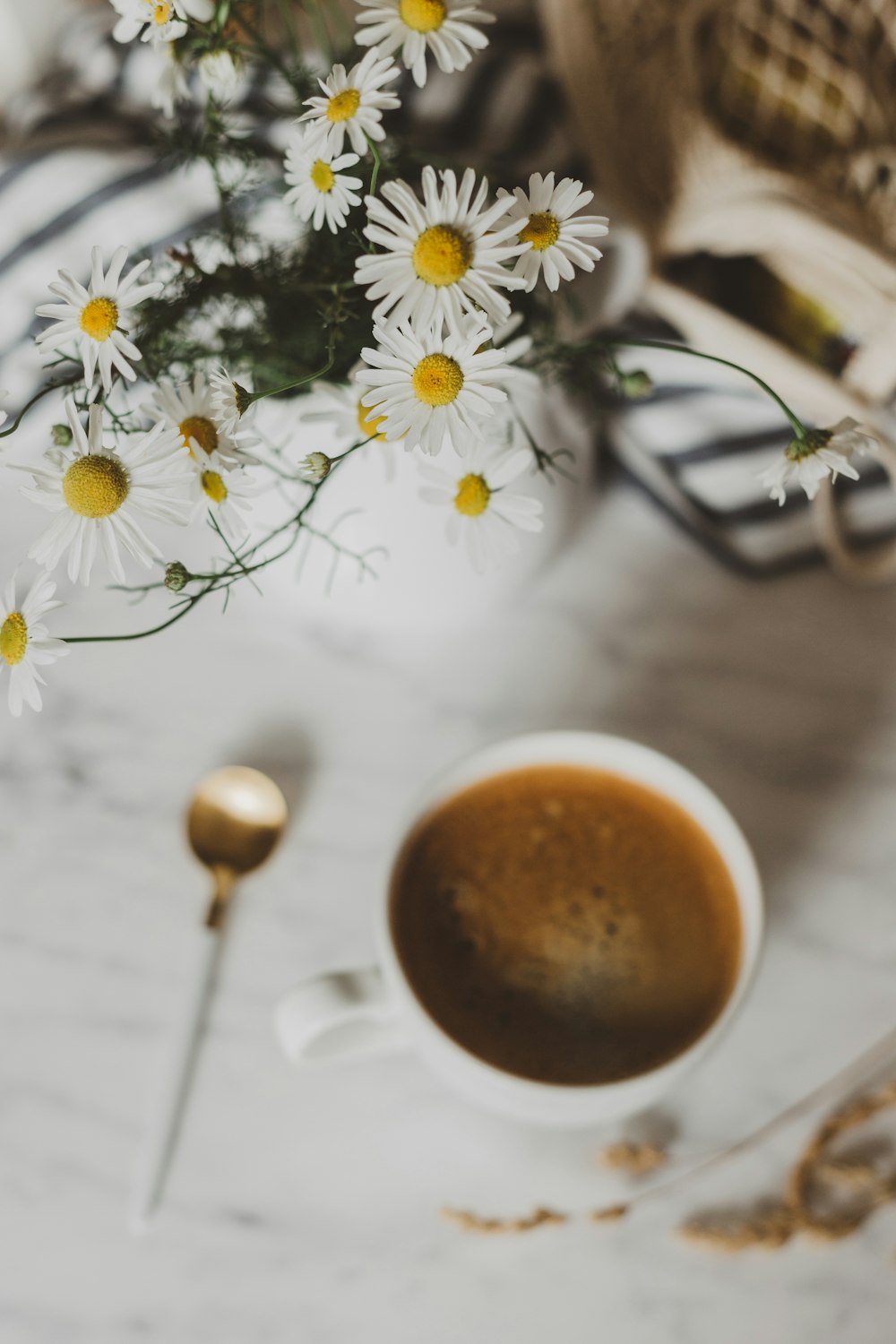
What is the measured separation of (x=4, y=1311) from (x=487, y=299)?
54 cm

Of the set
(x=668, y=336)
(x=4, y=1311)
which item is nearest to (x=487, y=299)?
(x=668, y=336)

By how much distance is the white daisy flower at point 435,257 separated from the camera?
310 mm

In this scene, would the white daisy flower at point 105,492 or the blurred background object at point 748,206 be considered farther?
the blurred background object at point 748,206

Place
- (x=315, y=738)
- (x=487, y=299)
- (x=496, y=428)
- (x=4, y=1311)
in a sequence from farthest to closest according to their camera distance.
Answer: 1. (x=315, y=738)
2. (x=4, y=1311)
3. (x=496, y=428)
4. (x=487, y=299)

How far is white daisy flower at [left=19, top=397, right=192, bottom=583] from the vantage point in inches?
12.7

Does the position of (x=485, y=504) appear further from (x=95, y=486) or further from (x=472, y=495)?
(x=95, y=486)

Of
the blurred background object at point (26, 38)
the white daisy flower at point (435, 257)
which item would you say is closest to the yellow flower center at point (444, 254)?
the white daisy flower at point (435, 257)

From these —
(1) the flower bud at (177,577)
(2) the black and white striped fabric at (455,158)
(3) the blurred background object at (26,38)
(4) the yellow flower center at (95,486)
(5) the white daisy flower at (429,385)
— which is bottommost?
(1) the flower bud at (177,577)

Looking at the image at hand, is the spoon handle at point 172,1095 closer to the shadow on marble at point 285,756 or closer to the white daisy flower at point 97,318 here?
the shadow on marble at point 285,756

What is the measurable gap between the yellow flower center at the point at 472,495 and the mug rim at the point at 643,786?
0.46 feet

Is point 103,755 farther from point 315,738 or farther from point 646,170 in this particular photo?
point 646,170

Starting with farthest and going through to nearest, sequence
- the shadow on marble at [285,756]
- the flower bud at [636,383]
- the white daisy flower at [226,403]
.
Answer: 1. the shadow on marble at [285,756]
2. the flower bud at [636,383]
3. the white daisy flower at [226,403]

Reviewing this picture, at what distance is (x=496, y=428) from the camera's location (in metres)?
0.43

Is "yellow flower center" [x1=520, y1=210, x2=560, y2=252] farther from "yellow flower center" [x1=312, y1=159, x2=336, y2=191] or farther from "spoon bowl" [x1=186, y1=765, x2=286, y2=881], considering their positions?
"spoon bowl" [x1=186, y1=765, x2=286, y2=881]
